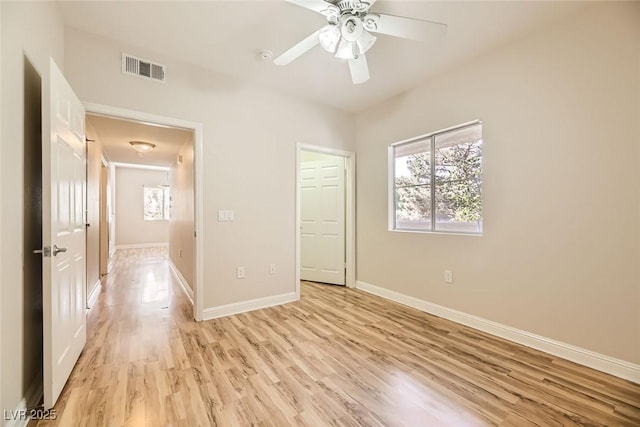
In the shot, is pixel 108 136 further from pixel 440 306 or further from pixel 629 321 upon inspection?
pixel 629 321

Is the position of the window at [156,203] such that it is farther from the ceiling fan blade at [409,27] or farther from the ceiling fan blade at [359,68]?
the ceiling fan blade at [409,27]

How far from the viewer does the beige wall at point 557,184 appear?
1.88 meters

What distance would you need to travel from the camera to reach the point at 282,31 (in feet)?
7.54

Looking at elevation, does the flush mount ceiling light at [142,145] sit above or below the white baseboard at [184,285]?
above

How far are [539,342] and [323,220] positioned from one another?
115 inches

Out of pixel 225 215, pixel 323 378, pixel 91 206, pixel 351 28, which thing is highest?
pixel 351 28

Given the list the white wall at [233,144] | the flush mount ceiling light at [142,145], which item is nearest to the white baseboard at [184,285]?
the white wall at [233,144]

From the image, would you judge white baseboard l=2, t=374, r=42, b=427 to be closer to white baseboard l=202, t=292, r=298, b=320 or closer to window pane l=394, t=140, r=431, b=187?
white baseboard l=202, t=292, r=298, b=320

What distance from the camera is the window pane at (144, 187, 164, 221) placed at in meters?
8.88

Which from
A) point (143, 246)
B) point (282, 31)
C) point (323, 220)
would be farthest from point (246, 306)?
point (143, 246)

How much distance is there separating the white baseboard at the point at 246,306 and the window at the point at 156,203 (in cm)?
733

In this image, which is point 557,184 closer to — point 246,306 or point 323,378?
point 323,378

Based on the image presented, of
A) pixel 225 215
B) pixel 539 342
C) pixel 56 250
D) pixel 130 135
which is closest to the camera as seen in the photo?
pixel 56 250

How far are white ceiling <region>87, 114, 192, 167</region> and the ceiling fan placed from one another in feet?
6.28
